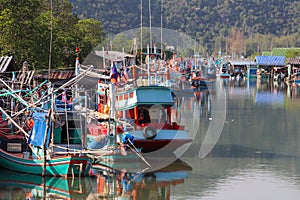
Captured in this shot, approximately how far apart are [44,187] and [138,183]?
3.01 metres

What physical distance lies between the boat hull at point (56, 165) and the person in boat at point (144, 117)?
14.5 feet

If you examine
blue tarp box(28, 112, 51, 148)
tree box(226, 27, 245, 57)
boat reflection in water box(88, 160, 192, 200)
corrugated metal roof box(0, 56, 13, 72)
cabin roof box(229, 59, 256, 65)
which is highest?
tree box(226, 27, 245, 57)

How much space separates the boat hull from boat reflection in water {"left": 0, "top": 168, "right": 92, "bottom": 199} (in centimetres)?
19

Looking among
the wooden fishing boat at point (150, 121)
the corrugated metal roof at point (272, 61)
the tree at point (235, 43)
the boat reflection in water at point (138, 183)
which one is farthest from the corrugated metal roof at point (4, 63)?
the tree at point (235, 43)

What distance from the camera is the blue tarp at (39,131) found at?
2244 cm

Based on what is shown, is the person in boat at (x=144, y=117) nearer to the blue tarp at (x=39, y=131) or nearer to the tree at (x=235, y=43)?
the blue tarp at (x=39, y=131)

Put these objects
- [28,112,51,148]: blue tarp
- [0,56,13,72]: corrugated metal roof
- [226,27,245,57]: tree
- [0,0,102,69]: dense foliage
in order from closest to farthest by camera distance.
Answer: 1. [28,112,51,148]: blue tarp
2. [0,56,13,72]: corrugated metal roof
3. [0,0,102,69]: dense foliage
4. [226,27,245,57]: tree

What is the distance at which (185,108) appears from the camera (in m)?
47.3

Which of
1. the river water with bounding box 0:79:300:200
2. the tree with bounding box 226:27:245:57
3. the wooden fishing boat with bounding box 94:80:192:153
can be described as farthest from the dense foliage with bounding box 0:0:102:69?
the tree with bounding box 226:27:245:57

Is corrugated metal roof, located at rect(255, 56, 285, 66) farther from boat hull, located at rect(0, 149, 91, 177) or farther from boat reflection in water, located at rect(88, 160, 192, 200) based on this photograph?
boat hull, located at rect(0, 149, 91, 177)

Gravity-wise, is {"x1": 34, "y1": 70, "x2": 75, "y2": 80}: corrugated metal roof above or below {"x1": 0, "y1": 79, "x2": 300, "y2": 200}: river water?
above

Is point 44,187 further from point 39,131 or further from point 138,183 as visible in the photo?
point 138,183

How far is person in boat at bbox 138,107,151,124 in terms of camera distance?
26.1m

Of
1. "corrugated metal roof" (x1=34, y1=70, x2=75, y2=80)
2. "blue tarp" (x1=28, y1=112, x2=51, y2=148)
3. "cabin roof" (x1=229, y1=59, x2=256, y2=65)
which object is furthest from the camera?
"cabin roof" (x1=229, y1=59, x2=256, y2=65)
